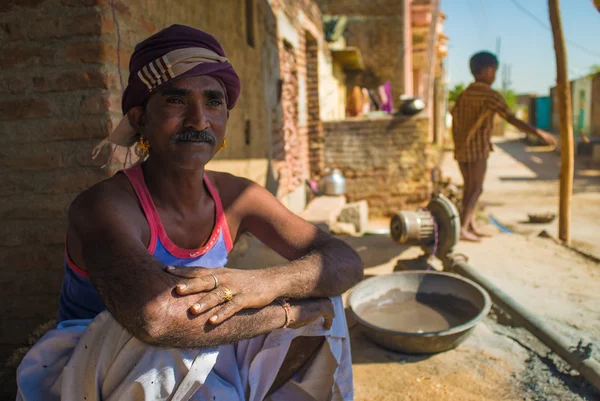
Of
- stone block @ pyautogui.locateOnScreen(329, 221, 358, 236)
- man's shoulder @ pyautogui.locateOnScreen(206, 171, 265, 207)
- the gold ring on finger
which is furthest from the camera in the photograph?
stone block @ pyautogui.locateOnScreen(329, 221, 358, 236)

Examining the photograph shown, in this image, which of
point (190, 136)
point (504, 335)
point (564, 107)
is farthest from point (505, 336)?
point (564, 107)

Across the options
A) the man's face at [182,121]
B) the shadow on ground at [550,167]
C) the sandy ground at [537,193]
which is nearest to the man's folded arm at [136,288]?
the man's face at [182,121]

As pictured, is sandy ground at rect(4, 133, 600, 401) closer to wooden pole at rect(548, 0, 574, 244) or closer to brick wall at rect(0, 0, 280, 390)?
wooden pole at rect(548, 0, 574, 244)

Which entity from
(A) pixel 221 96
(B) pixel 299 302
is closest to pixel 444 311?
(B) pixel 299 302

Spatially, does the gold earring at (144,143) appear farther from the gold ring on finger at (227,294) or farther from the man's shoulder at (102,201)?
the gold ring on finger at (227,294)

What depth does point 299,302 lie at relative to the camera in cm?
163

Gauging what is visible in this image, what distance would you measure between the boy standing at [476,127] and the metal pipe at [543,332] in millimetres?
1835

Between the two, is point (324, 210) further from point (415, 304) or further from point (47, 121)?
point (47, 121)

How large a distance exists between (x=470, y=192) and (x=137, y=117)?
4063mm

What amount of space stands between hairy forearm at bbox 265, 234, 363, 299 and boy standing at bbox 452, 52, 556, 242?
11.1ft

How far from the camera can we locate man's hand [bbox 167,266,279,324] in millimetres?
1301

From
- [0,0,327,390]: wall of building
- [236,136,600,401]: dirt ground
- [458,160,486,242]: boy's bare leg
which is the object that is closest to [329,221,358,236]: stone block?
[236,136,600,401]: dirt ground

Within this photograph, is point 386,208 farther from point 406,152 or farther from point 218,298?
point 218,298

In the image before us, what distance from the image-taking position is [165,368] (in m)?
1.29
